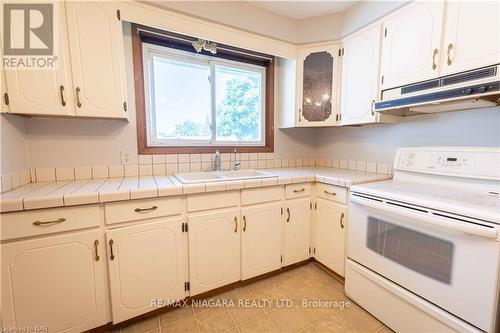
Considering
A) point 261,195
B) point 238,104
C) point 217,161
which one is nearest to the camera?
point 261,195

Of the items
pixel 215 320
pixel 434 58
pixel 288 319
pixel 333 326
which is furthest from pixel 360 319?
pixel 434 58

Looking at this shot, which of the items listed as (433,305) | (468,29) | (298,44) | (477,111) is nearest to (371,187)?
(433,305)

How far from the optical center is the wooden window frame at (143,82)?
1787 mm

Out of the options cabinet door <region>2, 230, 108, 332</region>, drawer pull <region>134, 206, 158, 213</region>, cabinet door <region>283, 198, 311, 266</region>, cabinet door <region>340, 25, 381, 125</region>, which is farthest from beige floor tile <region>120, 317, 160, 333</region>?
cabinet door <region>340, 25, 381, 125</region>

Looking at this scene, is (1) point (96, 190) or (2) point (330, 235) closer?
(1) point (96, 190)

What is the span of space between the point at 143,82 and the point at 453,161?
2.44m

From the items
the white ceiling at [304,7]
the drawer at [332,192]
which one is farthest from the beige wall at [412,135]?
the white ceiling at [304,7]

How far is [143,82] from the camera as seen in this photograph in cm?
185

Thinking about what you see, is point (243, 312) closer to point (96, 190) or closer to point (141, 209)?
point (141, 209)

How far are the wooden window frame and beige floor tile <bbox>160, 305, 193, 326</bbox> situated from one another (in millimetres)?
1265

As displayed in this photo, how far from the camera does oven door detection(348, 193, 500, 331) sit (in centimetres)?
97

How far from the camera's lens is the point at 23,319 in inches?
45.4

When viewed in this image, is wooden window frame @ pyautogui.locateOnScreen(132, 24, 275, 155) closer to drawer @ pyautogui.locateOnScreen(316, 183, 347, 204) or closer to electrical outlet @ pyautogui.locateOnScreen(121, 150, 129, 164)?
electrical outlet @ pyautogui.locateOnScreen(121, 150, 129, 164)

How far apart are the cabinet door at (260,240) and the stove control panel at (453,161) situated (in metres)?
1.10
